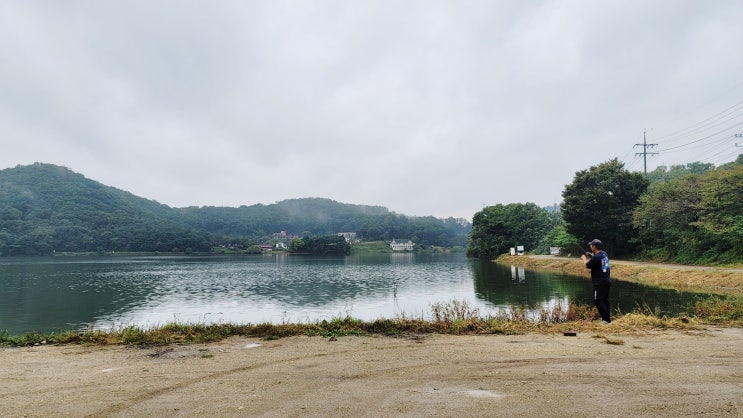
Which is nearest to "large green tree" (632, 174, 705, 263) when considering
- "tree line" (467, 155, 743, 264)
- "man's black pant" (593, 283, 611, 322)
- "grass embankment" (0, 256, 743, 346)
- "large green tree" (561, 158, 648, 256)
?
"tree line" (467, 155, 743, 264)

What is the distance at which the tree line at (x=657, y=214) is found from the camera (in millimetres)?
28500

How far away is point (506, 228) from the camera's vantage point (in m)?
79.0

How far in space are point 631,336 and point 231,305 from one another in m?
20.9

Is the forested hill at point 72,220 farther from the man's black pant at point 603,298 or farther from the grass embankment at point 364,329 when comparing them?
the man's black pant at point 603,298

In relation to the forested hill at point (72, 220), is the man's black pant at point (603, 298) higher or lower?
lower

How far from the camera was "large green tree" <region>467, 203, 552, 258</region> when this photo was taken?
7838 cm

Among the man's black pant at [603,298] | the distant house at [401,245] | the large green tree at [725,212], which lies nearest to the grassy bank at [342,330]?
the man's black pant at [603,298]

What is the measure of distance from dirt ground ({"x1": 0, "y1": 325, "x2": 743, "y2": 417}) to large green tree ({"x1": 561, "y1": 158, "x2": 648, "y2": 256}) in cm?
3852

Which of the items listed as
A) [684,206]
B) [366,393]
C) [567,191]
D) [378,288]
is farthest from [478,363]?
[567,191]

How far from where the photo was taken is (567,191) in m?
47.2

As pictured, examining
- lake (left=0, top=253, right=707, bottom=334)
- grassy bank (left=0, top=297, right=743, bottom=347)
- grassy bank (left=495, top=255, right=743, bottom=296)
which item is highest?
grassy bank (left=0, top=297, right=743, bottom=347)

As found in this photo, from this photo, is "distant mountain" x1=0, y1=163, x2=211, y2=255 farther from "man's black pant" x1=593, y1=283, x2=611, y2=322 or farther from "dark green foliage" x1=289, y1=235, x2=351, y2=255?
"man's black pant" x1=593, y1=283, x2=611, y2=322

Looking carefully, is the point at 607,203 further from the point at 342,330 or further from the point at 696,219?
the point at 342,330

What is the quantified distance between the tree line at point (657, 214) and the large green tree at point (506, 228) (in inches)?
337
